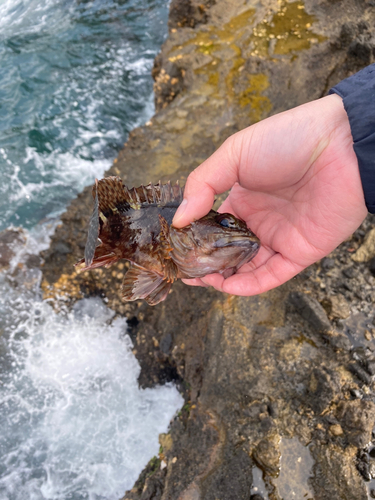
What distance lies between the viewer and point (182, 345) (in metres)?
4.94

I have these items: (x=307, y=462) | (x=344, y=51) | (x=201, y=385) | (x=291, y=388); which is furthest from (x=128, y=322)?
(x=344, y=51)

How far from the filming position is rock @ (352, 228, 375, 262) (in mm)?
4590

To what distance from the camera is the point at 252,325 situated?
432cm

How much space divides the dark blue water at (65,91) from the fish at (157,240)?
5499mm

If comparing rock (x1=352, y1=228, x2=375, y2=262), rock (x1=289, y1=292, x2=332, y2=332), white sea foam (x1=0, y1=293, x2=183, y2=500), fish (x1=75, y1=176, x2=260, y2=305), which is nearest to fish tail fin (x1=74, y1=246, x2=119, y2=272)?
fish (x1=75, y1=176, x2=260, y2=305)

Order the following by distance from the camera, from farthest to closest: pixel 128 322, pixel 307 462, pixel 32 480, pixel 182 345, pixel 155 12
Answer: pixel 155 12 < pixel 128 322 < pixel 32 480 < pixel 182 345 < pixel 307 462

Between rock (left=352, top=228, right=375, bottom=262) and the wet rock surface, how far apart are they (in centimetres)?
2

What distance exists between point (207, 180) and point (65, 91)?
399 inches

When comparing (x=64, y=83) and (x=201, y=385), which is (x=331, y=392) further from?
(x=64, y=83)

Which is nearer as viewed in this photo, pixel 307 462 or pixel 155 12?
pixel 307 462

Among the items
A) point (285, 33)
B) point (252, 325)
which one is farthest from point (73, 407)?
point (285, 33)

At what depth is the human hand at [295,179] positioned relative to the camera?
10.3 feet

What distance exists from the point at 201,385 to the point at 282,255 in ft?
7.02

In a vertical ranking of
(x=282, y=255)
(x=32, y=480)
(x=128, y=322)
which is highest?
(x=282, y=255)
